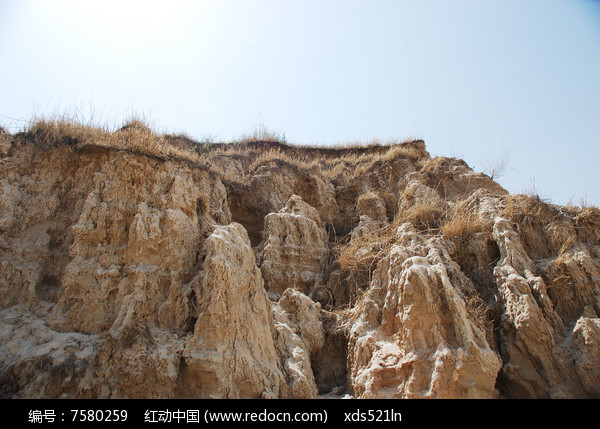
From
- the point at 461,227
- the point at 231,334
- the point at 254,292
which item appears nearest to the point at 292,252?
the point at 254,292

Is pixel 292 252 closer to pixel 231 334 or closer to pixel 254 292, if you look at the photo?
pixel 254 292

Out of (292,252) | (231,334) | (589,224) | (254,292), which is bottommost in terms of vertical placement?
(231,334)

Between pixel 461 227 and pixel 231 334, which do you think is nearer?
pixel 231 334

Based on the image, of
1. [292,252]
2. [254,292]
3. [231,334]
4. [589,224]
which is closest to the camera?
[231,334]

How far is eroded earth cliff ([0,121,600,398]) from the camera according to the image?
14.3ft

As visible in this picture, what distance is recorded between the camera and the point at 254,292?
5.21 m

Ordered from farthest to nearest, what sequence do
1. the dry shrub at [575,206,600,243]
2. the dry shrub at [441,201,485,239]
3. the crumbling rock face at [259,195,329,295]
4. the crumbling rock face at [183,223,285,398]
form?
the crumbling rock face at [259,195,329,295] < the dry shrub at [441,201,485,239] < the dry shrub at [575,206,600,243] < the crumbling rock face at [183,223,285,398]

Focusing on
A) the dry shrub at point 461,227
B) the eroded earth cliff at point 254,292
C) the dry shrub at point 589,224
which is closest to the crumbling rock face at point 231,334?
the eroded earth cliff at point 254,292

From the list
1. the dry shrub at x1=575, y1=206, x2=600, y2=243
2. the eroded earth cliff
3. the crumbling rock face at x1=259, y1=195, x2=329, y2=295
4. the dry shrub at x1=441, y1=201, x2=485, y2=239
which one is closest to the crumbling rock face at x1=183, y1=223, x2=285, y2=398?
the eroded earth cliff

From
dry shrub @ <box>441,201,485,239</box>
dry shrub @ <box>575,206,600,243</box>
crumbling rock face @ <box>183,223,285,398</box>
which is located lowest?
crumbling rock face @ <box>183,223,285,398</box>

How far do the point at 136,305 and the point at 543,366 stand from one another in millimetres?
4614

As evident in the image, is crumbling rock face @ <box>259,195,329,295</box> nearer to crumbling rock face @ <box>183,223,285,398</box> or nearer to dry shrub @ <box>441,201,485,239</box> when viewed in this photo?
crumbling rock face @ <box>183,223,285,398</box>

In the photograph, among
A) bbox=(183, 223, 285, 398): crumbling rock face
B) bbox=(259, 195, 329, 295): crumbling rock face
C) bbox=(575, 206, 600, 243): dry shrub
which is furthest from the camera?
bbox=(259, 195, 329, 295): crumbling rock face
